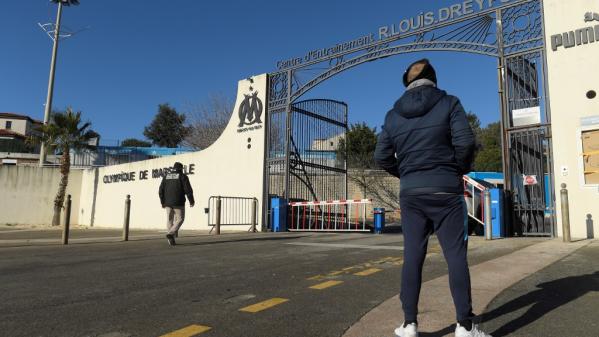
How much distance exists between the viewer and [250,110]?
51.9ft

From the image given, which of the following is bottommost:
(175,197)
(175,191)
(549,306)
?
(549,306)

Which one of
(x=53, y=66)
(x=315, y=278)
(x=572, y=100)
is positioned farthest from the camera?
(x=53, y=66)

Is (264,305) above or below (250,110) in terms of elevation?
below

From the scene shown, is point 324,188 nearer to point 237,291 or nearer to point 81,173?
point 237,291

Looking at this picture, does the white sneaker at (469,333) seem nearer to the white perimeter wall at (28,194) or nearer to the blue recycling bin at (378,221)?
the blue recycling bin at (378,221)

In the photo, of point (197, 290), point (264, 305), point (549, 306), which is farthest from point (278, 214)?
point (549, 306)

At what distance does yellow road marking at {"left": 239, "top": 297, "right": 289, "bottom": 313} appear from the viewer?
361cm

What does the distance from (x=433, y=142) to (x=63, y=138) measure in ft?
85.8

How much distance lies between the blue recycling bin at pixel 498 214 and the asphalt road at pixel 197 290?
9.67 ft

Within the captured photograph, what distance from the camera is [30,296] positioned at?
4.15 meters

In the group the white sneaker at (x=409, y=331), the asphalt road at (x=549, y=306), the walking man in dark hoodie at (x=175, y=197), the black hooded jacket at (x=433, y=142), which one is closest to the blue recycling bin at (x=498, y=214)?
the asphalt road at (x=549, y=306)

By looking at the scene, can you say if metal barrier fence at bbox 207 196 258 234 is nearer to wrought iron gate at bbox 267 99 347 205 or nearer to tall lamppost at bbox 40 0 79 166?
wrought iron gate at bbox 267 99 347 205

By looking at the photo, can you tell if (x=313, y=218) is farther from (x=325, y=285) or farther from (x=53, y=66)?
(x=53, y=66)

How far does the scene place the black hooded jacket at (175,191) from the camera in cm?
927
